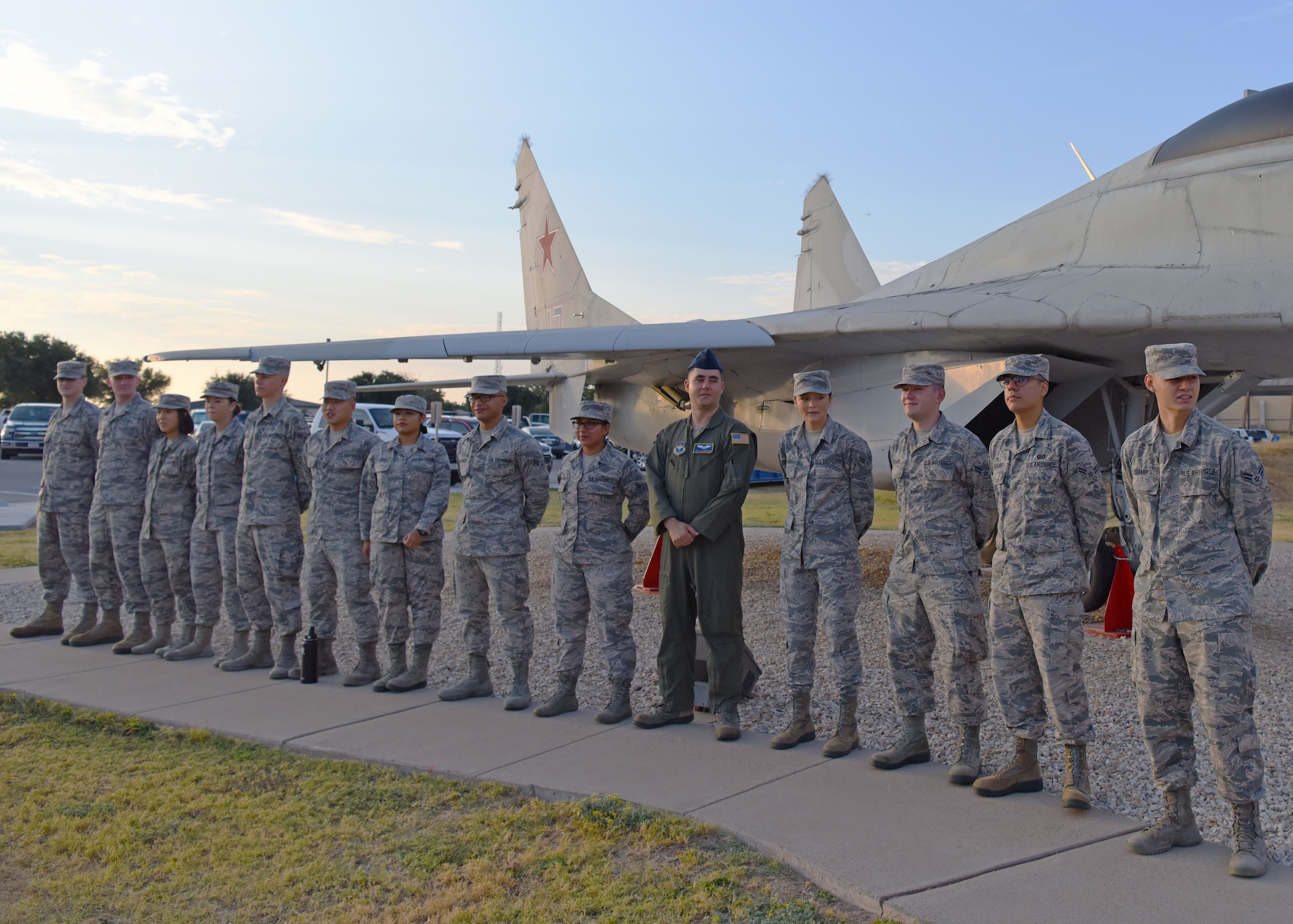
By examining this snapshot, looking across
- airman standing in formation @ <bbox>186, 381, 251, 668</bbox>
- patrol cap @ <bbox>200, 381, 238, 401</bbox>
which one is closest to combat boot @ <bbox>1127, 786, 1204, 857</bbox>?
airman standing in formation @ <bbox>186, 381, 251, 668</bbox>

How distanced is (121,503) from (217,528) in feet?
3.47

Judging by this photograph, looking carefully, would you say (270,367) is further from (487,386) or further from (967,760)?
(967,760)

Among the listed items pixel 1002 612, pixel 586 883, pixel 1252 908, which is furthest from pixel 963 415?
pixel 586 883

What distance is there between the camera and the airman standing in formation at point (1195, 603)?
288 centimetres

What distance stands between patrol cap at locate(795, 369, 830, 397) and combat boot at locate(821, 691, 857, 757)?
140 centimetres

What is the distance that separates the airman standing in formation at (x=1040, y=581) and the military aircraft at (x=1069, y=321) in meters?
3.01

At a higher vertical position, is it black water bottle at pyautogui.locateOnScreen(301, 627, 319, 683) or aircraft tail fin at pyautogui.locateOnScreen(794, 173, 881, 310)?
aircraft tail fin at pyautogui.locateOnScreen(794, 173, 881, 310)

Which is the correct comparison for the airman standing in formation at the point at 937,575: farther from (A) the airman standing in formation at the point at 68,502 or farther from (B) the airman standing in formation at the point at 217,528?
(A) the airman standing in formation at the point at 68,502

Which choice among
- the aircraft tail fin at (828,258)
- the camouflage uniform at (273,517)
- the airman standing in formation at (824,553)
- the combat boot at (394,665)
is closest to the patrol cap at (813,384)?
the airman standing in formation at (824,553)

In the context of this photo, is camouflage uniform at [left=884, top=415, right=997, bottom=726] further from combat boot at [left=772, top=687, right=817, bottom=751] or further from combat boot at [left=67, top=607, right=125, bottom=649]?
combat boot at [left=67, top=607, right=125, bottom=649]

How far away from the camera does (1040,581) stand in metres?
3.43

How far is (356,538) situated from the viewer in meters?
5.49

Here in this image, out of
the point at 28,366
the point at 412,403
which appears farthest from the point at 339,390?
the point at 28,366

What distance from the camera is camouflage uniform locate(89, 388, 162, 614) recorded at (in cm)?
645
